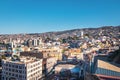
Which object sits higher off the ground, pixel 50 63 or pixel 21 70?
pixel 50 63

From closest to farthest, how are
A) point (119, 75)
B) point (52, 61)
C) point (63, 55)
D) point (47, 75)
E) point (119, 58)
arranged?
point (119, 75) → point (119, 58) → point (47, 75) → point (52, 61) → point (63, 55)

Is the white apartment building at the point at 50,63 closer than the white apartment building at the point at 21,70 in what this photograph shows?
No

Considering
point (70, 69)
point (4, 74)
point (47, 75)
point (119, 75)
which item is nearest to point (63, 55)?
point (47, 75)

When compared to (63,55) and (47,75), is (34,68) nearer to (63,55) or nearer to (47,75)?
(47,75)

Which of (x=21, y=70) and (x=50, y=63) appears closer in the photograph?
(x=21, y=70)

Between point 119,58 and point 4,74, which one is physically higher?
point 119,58

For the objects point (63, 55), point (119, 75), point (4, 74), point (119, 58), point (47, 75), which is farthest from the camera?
point (63, 55)

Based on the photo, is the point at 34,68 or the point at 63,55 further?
the point at 63,55

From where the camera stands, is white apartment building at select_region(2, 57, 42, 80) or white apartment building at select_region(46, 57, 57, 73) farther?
white apartment building at select_region(46, 57, 57, 73)
